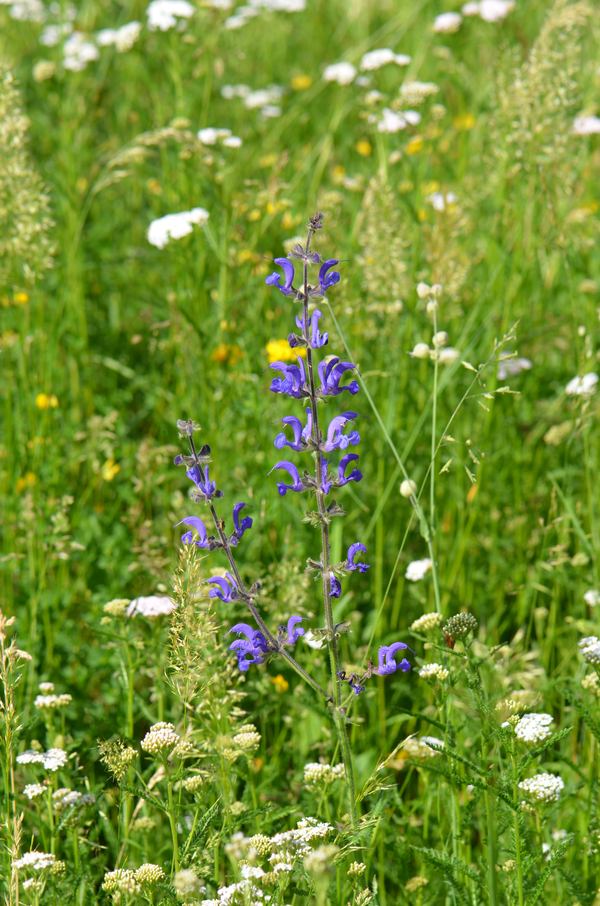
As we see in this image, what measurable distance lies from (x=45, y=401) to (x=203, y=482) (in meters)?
1.74

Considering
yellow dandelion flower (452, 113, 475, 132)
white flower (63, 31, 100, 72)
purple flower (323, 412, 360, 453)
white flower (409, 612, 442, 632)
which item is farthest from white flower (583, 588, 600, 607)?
white flower (63, 31, 100, 72)

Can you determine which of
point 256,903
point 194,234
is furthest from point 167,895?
point 194,234

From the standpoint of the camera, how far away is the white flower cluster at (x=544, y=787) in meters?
1.93

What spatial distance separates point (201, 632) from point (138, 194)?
342 cm

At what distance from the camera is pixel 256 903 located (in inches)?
66.6

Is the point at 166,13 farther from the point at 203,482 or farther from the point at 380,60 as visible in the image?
the point at 203,482

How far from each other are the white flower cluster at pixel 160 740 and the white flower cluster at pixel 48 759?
0.89ft

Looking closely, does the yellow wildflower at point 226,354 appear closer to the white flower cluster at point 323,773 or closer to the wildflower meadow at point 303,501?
the wildflower meadow at point 303,501

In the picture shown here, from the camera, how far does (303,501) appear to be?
3.02 metres

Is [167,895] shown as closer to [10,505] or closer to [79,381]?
[10,505]

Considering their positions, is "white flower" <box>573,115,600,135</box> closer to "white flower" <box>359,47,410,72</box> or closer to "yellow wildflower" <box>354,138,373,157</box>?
"white flower" <box>359,47,410,72</box>

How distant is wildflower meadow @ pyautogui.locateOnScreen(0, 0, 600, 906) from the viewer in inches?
72.8

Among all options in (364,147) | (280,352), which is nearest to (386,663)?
(280,352)

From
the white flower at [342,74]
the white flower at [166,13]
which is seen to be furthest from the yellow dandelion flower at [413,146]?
the white flower at [166,13]
